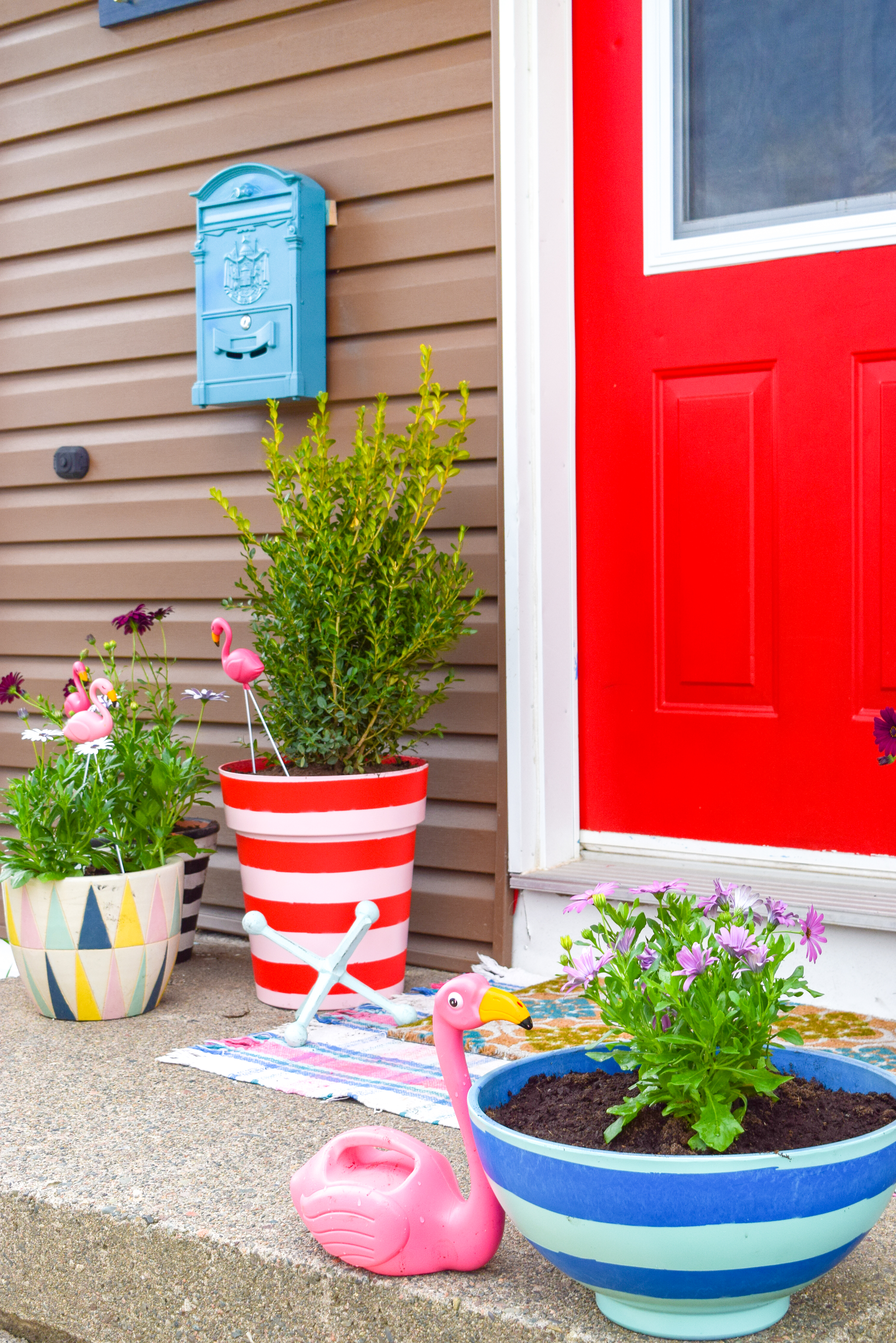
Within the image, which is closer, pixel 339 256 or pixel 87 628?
pixel 339 256

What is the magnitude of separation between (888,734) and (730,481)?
115 centimetres

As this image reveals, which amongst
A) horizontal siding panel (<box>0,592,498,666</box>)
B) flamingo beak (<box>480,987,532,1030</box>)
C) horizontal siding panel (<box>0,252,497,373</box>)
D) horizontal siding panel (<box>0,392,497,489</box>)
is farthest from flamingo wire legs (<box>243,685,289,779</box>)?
flamingo beak (<box>480,987,532,1030</box>)

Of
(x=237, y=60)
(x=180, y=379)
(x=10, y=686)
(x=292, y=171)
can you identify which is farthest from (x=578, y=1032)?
(x=237, y=60)

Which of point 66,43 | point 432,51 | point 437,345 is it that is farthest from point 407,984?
point 66,43

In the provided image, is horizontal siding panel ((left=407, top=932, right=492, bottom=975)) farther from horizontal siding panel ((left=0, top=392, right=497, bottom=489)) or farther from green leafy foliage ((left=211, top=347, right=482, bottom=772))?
horizontal siding panel ((left=0, top=392, right=497, bottom=489))

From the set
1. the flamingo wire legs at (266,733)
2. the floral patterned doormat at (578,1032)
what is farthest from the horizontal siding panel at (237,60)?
the floral patterned doormat at (578,1032)

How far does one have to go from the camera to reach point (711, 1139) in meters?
1.13

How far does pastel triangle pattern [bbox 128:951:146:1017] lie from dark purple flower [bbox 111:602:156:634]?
737 millimetres

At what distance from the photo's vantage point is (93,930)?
7.54 ft

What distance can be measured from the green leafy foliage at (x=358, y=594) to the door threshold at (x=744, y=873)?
45 centimetres

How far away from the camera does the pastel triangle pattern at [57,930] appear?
7.50 ft

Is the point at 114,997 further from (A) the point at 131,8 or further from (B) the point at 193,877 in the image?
(A) the point at 131,8

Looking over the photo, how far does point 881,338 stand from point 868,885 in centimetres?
99

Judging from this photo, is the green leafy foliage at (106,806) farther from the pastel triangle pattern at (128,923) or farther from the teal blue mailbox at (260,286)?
the teal blue mailbox at (260,286)
